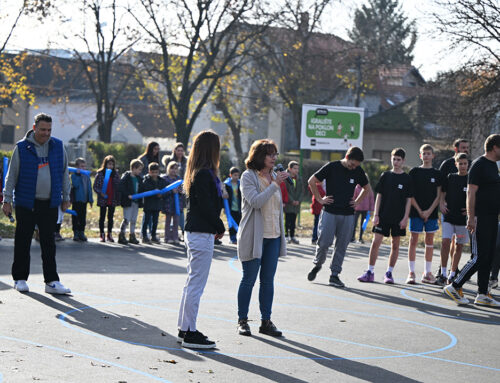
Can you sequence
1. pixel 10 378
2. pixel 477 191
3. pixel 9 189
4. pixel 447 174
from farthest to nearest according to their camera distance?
pixel 447 174
pixel 477 191
pixel 9 189
pixel 10 378

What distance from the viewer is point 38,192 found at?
966 centimetres

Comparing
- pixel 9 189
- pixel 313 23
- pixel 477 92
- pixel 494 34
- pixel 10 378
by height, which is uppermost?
pixel 313 23

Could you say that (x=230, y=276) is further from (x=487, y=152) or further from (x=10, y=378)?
(x=10, y=378)

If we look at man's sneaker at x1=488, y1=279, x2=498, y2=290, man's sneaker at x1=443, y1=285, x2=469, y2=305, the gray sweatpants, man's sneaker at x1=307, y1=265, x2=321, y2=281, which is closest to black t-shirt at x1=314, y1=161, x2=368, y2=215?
the gray sweatpants

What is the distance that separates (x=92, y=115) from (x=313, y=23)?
38204 millimetres

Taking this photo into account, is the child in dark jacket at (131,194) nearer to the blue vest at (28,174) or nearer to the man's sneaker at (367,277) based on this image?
the man's sneaker at (367,277)

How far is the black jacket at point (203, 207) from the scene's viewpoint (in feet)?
23.7

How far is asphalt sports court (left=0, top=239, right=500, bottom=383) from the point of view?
637 centimetres

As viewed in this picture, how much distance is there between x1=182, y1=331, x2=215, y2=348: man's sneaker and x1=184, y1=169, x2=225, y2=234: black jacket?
0.93m

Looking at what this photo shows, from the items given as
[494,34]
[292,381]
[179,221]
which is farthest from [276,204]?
[494,34]

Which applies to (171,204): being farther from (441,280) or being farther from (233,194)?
(441,280)

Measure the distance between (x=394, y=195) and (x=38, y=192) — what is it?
5.21m

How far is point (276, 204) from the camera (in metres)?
7.99

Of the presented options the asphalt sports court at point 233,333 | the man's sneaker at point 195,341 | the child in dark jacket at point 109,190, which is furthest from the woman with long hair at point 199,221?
the child in dark jacket at point 109,190
